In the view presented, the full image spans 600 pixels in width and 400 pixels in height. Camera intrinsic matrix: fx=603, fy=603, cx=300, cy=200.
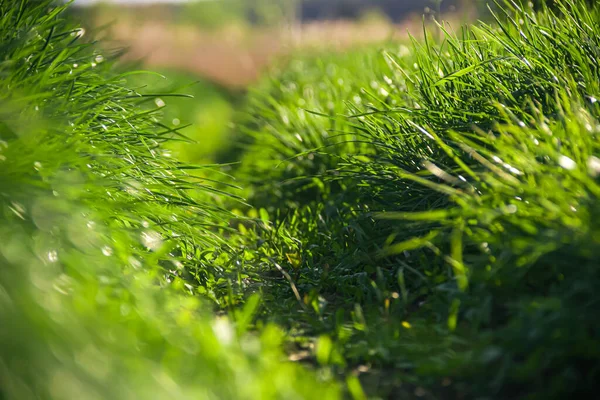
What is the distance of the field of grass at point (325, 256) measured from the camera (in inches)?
45.9

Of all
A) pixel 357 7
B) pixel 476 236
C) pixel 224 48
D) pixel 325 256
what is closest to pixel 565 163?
pixel 476 236

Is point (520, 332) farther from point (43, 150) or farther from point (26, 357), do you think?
point (43, 150)

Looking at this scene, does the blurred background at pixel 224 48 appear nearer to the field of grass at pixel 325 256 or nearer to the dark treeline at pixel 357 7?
the field of grass at pixel 325 256

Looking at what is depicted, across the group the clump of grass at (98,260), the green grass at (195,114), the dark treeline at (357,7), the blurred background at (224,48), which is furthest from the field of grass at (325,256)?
the dark treeline at (357,7)

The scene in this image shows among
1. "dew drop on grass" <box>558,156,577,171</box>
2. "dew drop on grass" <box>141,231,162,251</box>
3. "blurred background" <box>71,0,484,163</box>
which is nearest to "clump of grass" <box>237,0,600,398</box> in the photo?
"dew drop on grass" <box>558,156,577,171</box>

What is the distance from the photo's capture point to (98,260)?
1470mm

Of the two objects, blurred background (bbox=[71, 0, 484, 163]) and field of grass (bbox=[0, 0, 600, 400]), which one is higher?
blurred background (bbox=[71, 0, 484, 163])

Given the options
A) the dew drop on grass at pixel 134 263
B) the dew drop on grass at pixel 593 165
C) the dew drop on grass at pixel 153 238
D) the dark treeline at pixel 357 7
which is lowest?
the dew drop on grass at pixel 134 263

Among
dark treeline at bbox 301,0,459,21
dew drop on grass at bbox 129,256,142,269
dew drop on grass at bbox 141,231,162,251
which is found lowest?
dew drop on grass at bbox 129,256,142,269

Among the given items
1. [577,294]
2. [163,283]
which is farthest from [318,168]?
[577,294]

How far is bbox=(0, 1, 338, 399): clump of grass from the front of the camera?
3.43ft

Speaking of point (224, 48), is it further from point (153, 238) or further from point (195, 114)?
point (153, 238)

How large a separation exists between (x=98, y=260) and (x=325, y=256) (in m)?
0.90

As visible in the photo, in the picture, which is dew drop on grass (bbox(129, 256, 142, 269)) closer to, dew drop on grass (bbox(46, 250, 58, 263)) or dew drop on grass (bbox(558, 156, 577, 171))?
dew drop on grass (bbox(46, 250, 58, 263))
